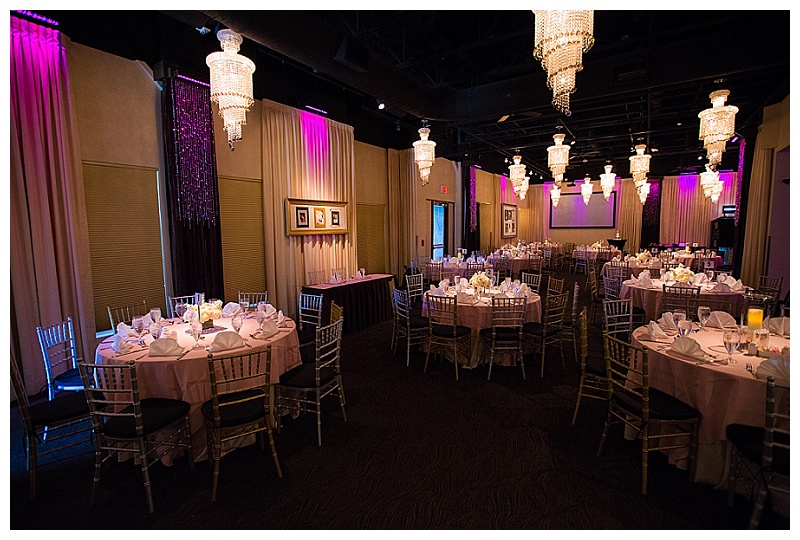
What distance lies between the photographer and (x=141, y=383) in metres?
2.98

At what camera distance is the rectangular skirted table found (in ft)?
21.7

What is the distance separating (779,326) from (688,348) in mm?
1360

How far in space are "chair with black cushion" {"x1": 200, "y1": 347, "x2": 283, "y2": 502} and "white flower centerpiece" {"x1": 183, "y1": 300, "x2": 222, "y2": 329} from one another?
2.34ft

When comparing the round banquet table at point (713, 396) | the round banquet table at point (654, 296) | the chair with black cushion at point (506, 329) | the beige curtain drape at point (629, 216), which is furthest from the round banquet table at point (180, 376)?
the beige curtain drape at point (629, 216)

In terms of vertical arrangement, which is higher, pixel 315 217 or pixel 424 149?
pixel 424 149

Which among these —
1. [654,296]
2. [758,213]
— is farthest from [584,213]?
[654,296]

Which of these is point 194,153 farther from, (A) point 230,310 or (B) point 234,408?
(B) point 234,408

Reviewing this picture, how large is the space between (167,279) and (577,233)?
17.7m

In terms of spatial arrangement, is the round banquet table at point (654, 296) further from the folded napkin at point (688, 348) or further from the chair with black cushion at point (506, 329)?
the folded napkin at point (688, 348)

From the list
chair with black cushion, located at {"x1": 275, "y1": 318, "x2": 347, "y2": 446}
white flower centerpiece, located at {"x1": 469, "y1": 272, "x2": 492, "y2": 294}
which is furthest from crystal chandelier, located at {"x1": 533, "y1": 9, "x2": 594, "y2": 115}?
white flower centerpiece, located at {"x1": 469, "y1": 272, "x2": 492, "y2": 294}

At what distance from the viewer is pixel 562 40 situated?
2879 millimetres

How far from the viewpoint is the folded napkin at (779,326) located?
134 inches

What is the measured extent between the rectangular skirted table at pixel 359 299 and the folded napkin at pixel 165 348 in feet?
11.3

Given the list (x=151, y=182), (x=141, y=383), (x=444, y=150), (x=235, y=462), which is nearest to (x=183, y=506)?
(x=235, y=462)
